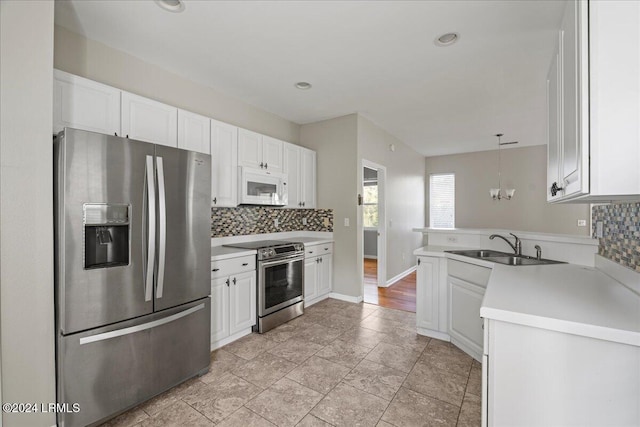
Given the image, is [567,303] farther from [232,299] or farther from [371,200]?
[371,200]

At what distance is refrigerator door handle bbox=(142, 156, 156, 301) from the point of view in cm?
197

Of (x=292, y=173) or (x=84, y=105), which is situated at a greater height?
(x=84, y=105)

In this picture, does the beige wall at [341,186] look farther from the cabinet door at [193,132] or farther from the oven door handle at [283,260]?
the cabinet door at [193,132]

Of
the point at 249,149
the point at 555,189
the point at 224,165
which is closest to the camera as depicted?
the point at 555,189

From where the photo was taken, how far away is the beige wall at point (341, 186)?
4.22 m

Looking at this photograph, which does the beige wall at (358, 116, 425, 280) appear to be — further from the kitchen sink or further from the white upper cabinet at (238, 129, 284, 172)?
the kitchen sink

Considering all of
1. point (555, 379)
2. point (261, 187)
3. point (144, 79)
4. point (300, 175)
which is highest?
point (144, 79)

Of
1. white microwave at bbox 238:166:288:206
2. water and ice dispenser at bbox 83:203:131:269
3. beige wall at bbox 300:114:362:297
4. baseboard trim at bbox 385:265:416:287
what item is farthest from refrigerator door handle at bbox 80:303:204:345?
baseboard trim at bbox 385:265:416:287

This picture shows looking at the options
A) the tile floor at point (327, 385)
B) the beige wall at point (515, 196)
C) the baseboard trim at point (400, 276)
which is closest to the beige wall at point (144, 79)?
the tile floor at point (327, 385)

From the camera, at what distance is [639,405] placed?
100 cm

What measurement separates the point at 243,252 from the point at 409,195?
4.53m

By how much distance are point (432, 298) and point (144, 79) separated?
11.8 ft

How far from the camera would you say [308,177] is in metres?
4.45

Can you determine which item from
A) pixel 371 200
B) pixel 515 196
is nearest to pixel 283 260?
pixel 371 200
